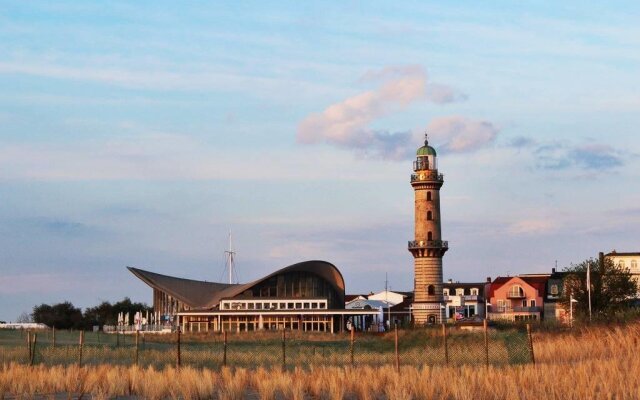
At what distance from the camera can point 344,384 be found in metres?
27.4

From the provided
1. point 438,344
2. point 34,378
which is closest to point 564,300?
point 438,344

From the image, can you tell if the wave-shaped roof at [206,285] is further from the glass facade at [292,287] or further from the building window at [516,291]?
the building window at [516,291]

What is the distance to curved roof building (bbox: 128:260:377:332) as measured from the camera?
10869 cm

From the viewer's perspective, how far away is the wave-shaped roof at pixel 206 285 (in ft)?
376

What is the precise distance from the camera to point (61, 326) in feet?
395

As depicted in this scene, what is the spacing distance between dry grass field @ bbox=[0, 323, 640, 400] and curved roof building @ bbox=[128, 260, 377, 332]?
7371cm

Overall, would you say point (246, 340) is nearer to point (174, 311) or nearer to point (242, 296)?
point (242, 296)

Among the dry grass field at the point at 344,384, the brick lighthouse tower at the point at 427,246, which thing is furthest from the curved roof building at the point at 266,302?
the dry grass field at the point at 344,384

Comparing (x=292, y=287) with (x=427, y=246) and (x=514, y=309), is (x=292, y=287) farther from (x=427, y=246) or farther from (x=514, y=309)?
(x=514, y=309)

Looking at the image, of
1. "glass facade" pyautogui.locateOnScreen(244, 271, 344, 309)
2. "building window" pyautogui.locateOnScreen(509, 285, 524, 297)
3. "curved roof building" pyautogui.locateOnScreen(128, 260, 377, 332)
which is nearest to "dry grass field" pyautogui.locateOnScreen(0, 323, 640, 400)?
"curved roof building" pyautogui.locateOnScreen(128, 260, 377, 332)

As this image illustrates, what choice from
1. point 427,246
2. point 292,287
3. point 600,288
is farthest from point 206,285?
point 600,288

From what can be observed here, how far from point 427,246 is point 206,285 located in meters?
34.2

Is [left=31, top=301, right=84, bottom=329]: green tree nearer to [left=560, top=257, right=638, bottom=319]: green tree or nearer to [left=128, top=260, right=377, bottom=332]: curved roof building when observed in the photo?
[left=128, top=260, right=377, bottom=332]: curved roof building

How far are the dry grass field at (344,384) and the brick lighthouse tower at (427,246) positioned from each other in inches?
2908
